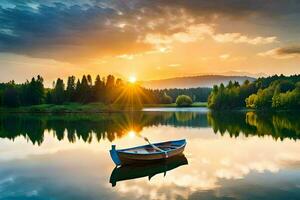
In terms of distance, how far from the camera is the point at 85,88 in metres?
150

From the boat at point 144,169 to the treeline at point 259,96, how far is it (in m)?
111

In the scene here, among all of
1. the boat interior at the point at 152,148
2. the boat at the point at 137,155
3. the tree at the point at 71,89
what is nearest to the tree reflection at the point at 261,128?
the boat interior at the point at 152,148

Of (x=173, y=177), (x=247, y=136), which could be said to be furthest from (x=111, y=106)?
(x=173, y=177)

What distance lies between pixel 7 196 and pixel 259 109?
139 metres

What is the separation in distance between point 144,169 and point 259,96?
123 meters

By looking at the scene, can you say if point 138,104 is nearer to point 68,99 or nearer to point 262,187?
point 68,99

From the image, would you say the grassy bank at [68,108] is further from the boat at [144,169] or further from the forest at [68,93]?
the boat at [144,169]

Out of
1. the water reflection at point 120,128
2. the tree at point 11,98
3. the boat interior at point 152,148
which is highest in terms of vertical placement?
the tree at point 11,98

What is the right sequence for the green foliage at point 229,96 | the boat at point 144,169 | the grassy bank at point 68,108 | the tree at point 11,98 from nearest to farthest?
the boat at point 144,169 < the grassy bank at point 68,108 < the tree at point 11,98 < the green foliage at point 229,96

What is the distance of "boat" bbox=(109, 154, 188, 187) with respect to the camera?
90.1 ft

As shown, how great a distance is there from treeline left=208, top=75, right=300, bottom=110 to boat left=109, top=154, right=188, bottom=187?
110746mm

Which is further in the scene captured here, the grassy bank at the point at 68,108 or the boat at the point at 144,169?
the grassy bank at the point at 68,108

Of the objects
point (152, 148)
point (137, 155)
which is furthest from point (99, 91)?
point (137, 155)

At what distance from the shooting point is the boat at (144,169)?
90.1ft
